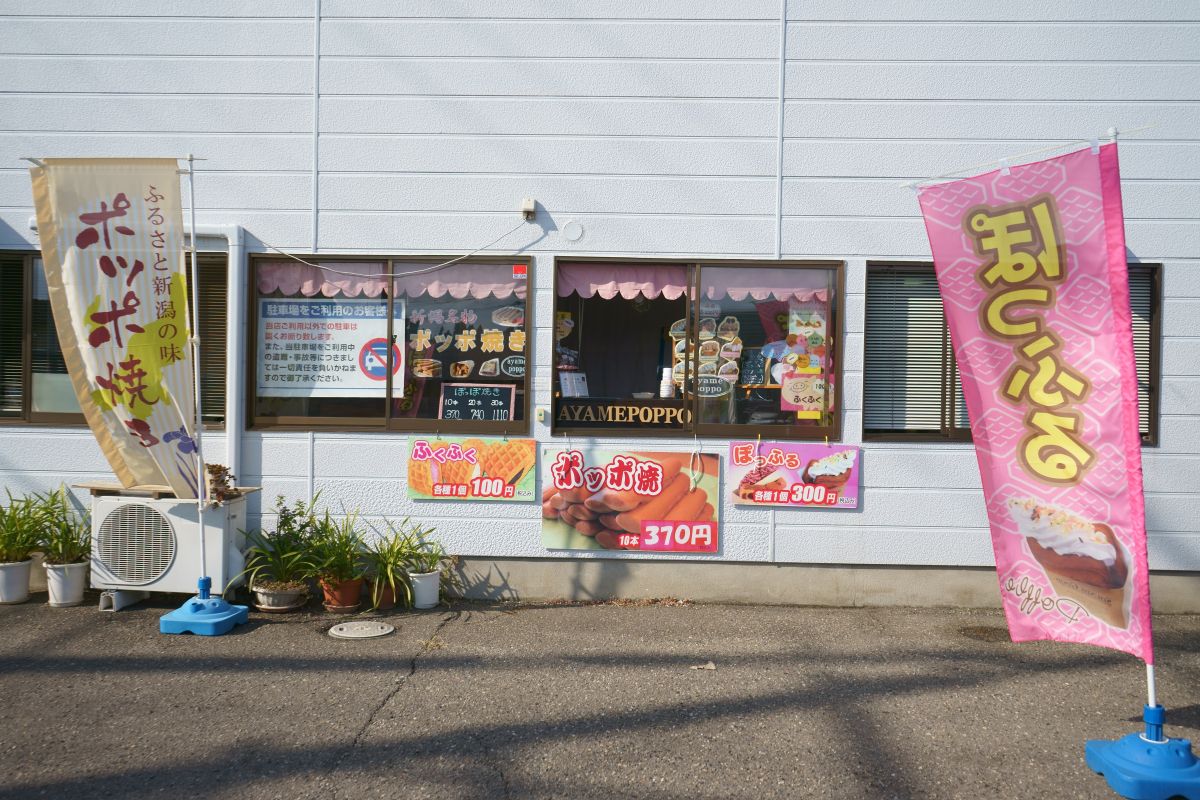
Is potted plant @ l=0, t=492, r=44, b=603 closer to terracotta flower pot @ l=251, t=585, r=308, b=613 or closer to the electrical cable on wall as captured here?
terracotta flower pot @ l=251, t=585, r=308, b=613

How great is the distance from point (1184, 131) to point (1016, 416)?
4.07 meters

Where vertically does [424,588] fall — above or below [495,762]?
above

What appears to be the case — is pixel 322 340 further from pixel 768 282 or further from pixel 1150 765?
pixel 1150 765

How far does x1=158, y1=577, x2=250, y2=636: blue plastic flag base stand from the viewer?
5.75 metres

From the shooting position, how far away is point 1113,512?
3928mm

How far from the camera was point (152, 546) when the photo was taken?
242 inches

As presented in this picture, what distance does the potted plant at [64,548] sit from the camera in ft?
20.7

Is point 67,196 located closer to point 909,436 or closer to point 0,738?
point 0,738

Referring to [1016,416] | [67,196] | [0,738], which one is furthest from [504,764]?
[67,196]

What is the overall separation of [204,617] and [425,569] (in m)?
1.53

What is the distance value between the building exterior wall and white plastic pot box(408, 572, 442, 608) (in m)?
0.50

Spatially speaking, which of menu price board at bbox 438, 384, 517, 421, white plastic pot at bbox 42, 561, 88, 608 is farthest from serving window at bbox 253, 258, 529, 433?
white plastic pot at bbox 42, 561, 88, 608

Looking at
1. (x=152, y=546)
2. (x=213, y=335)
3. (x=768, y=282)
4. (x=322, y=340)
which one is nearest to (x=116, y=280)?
(x=213, y=335)

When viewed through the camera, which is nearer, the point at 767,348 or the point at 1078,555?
the point at 1078,555
